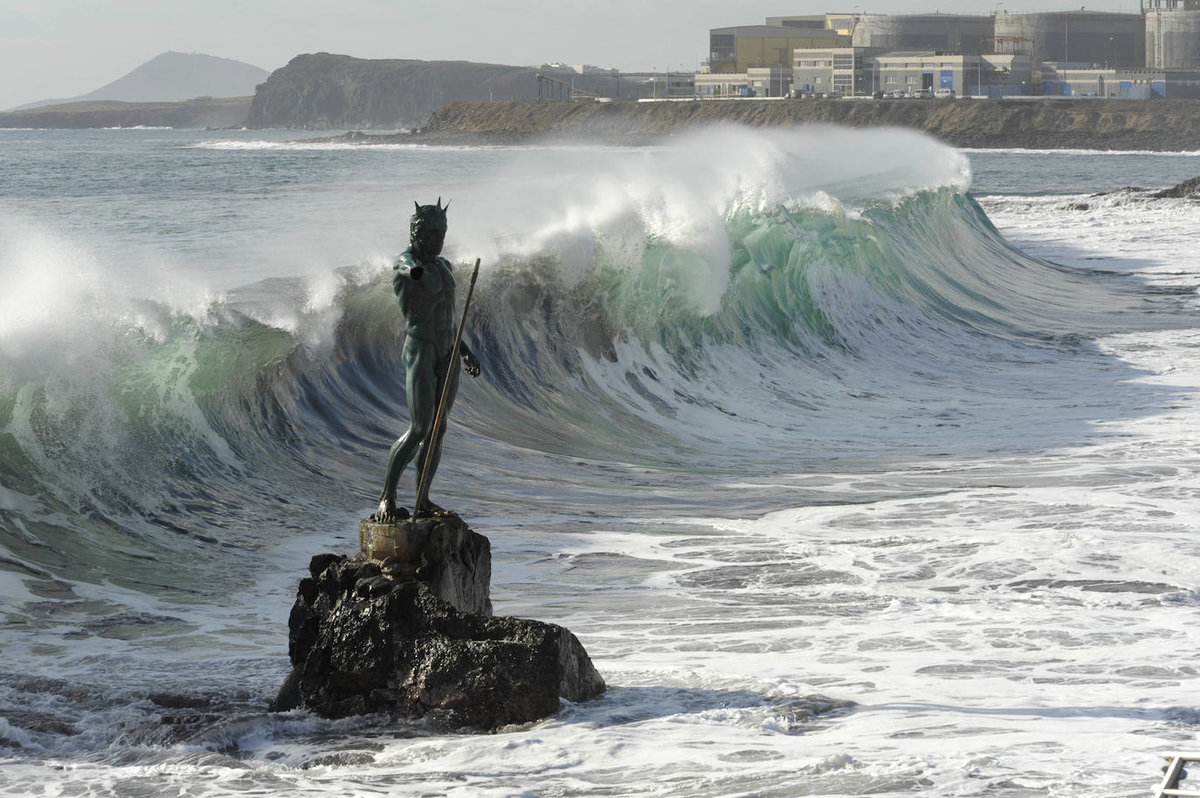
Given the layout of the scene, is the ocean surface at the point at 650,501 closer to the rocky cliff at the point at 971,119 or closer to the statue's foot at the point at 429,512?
the statue's foot at the point at 429,512

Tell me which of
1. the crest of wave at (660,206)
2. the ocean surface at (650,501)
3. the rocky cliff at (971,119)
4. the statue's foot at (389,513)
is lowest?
the ocean surface at (650,501)

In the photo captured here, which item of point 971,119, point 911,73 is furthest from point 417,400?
point 911,73

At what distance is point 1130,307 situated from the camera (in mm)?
24406

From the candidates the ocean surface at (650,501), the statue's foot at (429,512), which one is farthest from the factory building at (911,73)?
the statue's foot at (429,512)

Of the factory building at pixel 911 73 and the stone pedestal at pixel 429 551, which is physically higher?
the factory building at pixel 911 73

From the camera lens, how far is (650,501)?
11523 mm

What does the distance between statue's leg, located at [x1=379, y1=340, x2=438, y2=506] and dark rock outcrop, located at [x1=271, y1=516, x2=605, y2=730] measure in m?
Answer: 0.39

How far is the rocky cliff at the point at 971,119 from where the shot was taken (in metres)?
125

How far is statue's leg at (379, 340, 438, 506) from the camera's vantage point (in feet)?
21.9

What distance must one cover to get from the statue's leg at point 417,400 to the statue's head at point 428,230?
0.41m

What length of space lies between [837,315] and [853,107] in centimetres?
11745

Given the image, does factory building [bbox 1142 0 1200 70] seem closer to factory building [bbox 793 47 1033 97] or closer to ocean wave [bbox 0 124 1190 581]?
factory building [bbox 793 47 1033 97]

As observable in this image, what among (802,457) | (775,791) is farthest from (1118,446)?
(775,791)

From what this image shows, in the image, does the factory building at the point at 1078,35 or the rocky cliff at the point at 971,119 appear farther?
the factory building at the point at 1078,35
